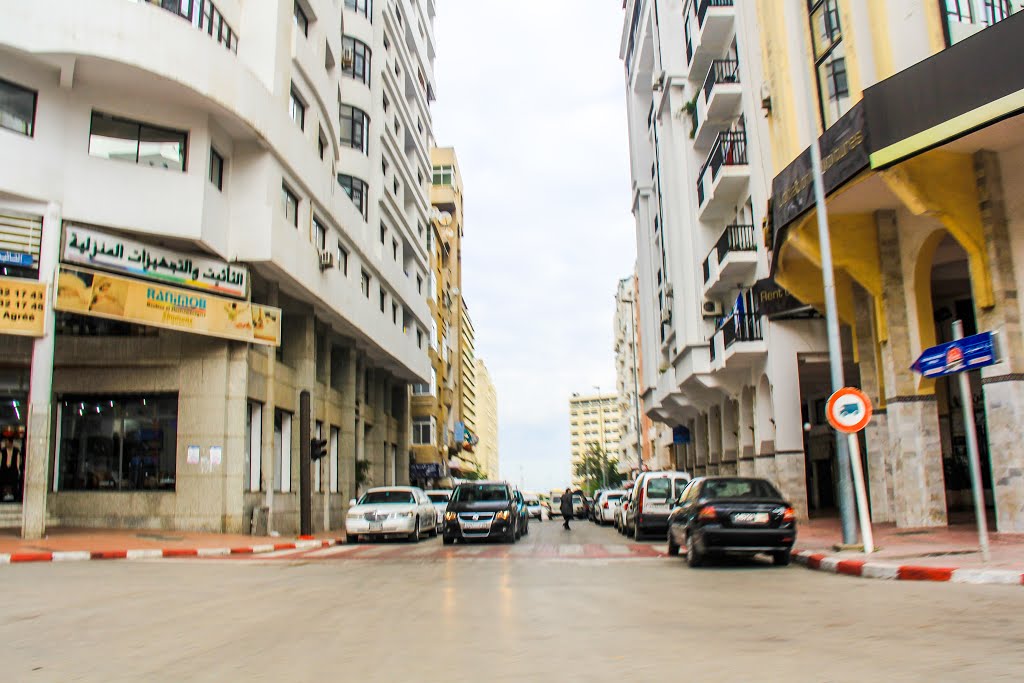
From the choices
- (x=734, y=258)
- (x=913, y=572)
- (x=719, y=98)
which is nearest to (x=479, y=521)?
(x=734, y=258)

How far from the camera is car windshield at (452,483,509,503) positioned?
22.8 metres

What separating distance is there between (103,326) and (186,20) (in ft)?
27.8

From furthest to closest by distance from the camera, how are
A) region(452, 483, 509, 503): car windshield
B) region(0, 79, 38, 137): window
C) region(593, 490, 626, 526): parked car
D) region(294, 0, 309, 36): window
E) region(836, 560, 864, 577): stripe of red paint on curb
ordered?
region(593, 490, 626, 526): parked car < region(294, 0, 309, 36): window < region(452, 483, 509, 503): car windshield < region(0, 79, 38, 137): window < region(836, 560, 864, 577): stripe of red paint on curb

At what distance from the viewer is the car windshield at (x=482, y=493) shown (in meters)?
22.8

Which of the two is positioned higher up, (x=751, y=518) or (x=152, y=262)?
(x=152, y=262)

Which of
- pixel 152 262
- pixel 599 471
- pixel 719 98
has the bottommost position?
pixel 599 471

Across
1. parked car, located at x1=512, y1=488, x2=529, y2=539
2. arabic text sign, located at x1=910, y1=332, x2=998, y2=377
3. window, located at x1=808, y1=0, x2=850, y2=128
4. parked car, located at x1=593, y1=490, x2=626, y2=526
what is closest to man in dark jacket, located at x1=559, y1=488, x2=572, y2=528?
parked car, located at x1=593, y1=490, x2=626, y2=526

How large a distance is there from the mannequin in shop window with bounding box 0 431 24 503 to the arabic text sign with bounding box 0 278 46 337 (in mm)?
5575

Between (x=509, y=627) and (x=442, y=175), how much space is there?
73.8 meters

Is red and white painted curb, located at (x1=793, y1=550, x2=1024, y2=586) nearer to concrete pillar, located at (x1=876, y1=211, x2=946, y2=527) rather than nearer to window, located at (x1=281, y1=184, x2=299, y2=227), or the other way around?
concrete pillar, located at (x1=876, y1=211, x2=946, y2=527)

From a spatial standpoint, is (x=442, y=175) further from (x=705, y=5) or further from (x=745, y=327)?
(x=745, y=327)

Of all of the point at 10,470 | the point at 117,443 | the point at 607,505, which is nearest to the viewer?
the point at 10,470

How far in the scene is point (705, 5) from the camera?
30203 millimetres

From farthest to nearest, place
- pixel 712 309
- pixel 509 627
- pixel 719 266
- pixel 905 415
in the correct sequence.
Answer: pixel 712 309 → pixel 719 266 → pixel 905 415 → pixel 509 627
